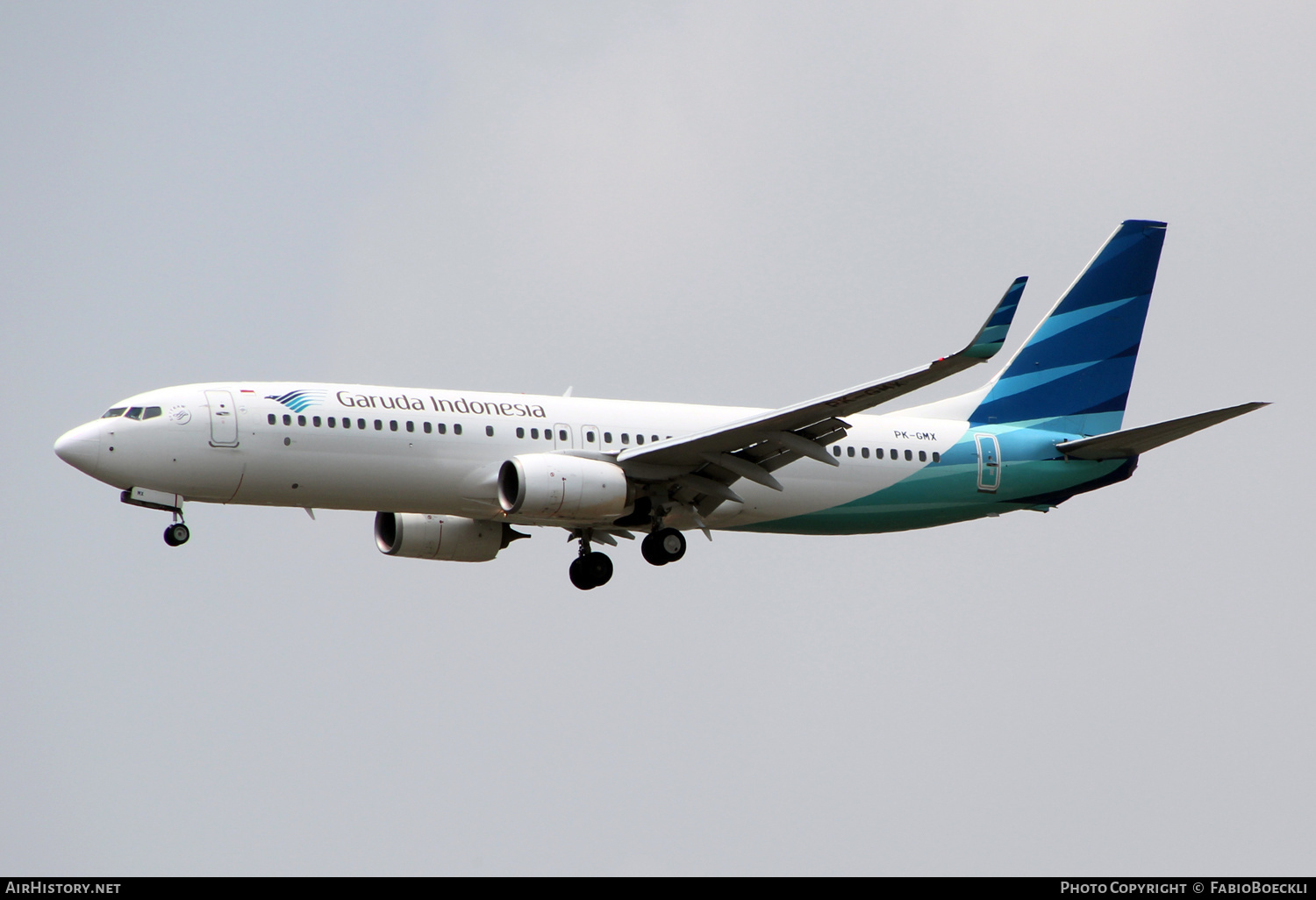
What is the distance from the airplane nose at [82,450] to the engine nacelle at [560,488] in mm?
8210

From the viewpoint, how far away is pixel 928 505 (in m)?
38.3

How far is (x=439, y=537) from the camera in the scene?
38.5 meters

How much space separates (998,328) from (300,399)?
14.4m

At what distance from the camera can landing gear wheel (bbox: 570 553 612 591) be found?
38094 mm

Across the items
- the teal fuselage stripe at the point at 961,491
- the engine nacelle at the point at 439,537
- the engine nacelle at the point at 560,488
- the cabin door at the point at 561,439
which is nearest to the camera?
the engine nacelle at the point at 560,488

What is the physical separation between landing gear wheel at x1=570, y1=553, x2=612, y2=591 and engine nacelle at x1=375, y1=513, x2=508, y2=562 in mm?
2202

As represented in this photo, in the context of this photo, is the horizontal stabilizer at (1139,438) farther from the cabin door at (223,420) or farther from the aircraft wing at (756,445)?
the cabin door at (223,420)

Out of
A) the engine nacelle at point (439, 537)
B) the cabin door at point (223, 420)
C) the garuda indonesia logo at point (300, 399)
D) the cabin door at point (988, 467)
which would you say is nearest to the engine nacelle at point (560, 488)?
the garuda indonesia logo at point (300, 399)

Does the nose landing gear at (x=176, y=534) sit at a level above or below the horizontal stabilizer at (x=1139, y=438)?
below

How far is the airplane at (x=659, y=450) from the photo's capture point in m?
32.6

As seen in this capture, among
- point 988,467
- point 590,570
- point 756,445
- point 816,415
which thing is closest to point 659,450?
point 756,445

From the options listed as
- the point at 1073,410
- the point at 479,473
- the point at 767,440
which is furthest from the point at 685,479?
the point at 1073,410

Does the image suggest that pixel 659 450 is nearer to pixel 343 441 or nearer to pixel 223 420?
pixel 343 441
